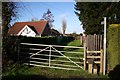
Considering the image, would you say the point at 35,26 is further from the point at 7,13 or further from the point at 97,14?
the point at 7,13

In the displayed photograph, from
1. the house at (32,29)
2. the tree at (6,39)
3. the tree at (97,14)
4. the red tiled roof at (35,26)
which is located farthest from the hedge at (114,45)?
the red tiled roof at (35,26)

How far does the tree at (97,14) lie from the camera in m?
22.9

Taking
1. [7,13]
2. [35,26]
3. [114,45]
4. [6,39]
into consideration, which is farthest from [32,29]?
[114,45]


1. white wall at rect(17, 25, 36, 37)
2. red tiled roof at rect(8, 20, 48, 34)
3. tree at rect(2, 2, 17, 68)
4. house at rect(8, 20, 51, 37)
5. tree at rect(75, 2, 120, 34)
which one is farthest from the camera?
red tiled roof at rect(8, 20, 48, 34)

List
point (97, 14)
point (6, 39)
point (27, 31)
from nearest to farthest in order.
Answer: point (6, 39) → point (97, 14) → point (27, 31)

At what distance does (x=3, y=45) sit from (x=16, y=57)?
163 cm

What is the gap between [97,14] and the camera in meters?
23.9

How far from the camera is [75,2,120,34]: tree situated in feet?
75.0

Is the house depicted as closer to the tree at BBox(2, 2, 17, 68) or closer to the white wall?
the white wall

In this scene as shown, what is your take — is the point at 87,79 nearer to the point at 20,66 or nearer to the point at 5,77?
the point at 5,77

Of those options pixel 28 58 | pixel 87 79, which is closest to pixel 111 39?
pixel 87 79

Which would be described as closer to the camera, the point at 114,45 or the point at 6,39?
the point at 114,45

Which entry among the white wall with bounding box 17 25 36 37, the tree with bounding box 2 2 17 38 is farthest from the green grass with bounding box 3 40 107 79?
the white wall with bounding box 17 25 36 37

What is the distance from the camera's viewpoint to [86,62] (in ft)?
41.8
